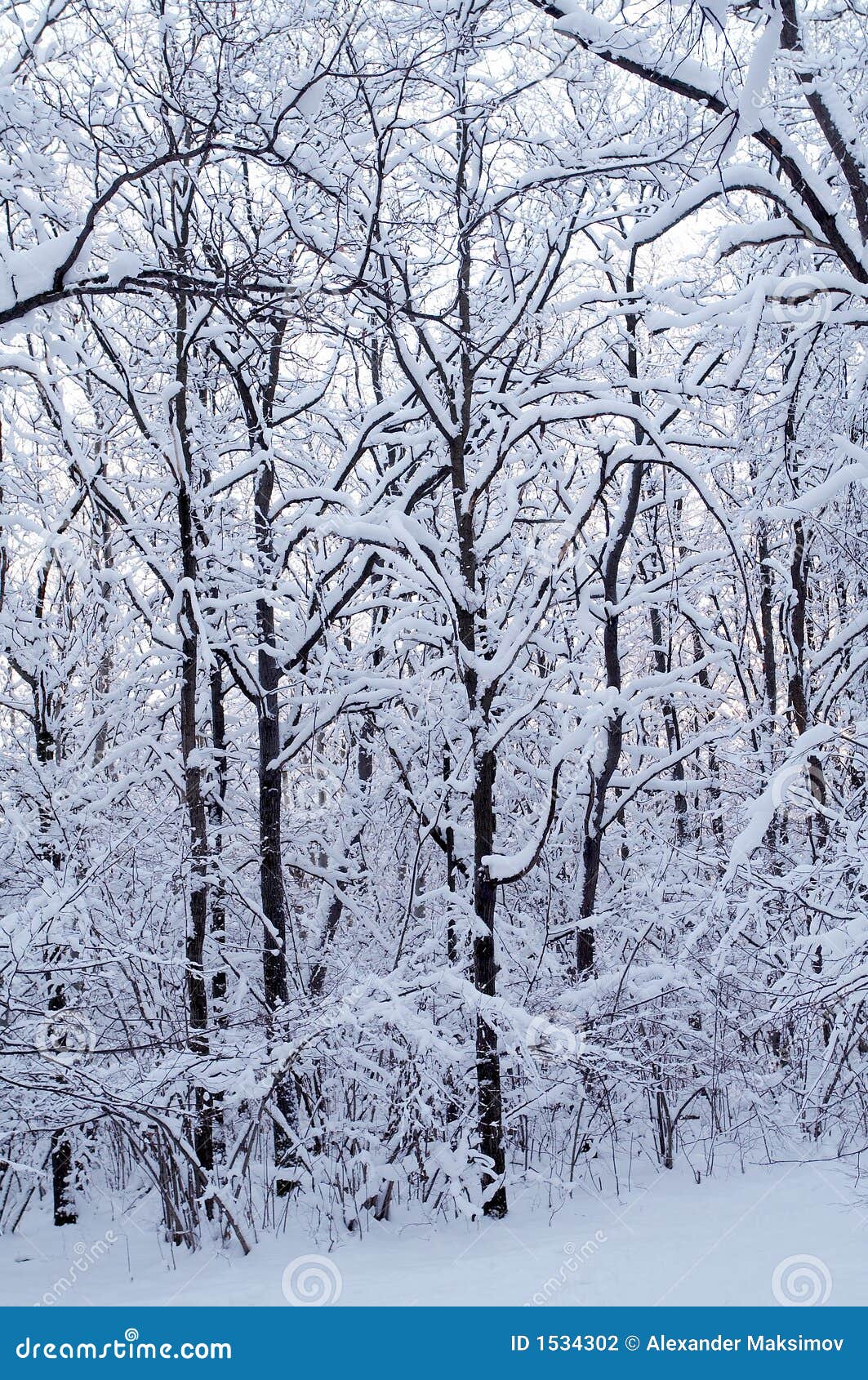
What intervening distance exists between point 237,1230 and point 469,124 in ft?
21.7

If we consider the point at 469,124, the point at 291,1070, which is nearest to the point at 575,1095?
the point at 291,1070

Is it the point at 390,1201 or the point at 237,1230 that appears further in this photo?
the point at 390,1201

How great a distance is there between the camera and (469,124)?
6.04 m

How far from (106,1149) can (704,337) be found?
7.24m

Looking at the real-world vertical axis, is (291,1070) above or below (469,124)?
below

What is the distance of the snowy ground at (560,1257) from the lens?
4484mm

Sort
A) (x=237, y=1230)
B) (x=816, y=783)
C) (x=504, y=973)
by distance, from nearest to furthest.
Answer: (x=237, y=1230) < (x=816, y=783) < (x=504, y=973)

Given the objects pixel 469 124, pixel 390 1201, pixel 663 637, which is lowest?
pixel 390 1201

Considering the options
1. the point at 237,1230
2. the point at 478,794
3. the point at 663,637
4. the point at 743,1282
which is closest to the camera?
the point at 743,1282

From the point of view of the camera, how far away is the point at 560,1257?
495cm

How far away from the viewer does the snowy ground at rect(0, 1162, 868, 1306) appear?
4.48 metres

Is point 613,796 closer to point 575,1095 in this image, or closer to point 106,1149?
point 575,1095

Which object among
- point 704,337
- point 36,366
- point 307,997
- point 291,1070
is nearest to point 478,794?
point 307,997

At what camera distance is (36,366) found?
5.66 meters
